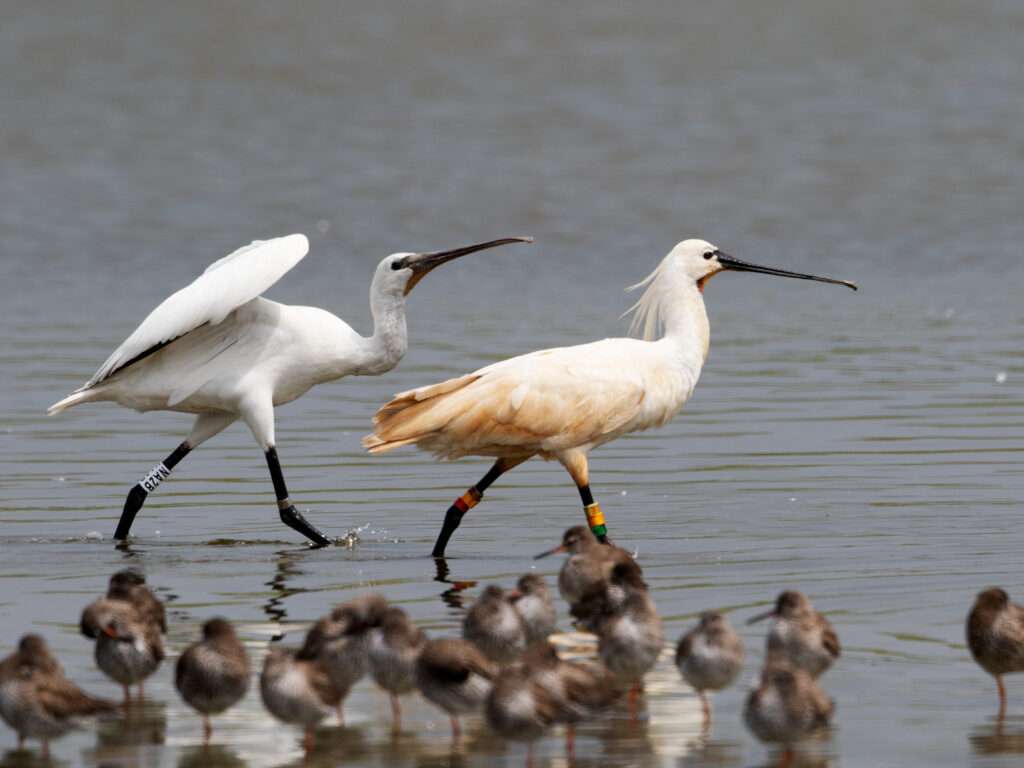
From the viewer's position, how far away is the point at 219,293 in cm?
1118

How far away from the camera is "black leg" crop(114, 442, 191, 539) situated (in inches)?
449

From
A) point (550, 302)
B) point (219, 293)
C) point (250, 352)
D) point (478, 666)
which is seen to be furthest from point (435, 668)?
point (550, 302)

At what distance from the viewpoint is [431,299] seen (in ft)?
81.1

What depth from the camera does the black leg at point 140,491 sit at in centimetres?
1141

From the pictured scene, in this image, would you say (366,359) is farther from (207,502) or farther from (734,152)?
(734,152)

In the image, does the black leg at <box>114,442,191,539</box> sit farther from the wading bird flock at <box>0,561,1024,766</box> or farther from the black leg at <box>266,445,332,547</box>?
the wading bird flock at <box>0,561,1024,766</box>

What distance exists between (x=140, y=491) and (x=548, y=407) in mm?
2566

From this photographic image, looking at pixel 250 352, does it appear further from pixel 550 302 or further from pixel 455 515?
pixel 550 302

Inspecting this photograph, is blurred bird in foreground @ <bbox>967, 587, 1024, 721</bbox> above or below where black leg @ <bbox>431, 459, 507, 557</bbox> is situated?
below

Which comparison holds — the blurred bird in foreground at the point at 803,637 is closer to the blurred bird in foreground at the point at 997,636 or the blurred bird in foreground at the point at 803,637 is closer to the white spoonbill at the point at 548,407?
the blurred bird in foreground at the point at 997,636

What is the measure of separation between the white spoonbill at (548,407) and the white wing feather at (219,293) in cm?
106

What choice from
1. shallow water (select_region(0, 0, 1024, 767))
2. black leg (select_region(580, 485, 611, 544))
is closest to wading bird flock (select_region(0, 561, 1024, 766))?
shallow water (select_region(0, 0, 1024, 767))

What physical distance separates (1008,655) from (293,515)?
487cm

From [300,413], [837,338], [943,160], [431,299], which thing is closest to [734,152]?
[943,160]
